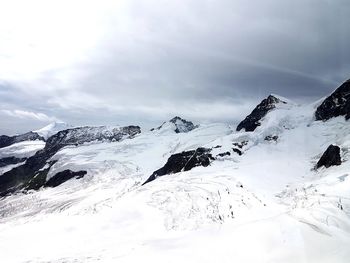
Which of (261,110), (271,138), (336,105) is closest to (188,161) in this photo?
(271,138)

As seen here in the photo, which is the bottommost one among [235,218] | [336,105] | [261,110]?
[235,218]

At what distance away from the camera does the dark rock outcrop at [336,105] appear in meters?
72.7

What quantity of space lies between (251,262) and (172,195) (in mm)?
26041

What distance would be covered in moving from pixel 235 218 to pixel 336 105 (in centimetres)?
6385

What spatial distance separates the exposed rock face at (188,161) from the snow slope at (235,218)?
6.83 feet

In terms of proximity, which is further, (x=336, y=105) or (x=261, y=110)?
(x=261, y=110)

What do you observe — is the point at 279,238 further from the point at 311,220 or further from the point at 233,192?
the point at 233,192

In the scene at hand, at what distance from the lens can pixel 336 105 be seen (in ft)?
249

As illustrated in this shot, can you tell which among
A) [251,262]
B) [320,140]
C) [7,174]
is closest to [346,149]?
[320,140]

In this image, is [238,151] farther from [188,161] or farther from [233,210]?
[233,210]

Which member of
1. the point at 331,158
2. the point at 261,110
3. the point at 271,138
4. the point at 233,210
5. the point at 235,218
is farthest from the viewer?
the point at 261,110

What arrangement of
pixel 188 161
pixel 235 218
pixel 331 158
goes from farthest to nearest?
pixel 188 161 < pixel 331 158 < pixel 235 218

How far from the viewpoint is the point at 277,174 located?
152ft

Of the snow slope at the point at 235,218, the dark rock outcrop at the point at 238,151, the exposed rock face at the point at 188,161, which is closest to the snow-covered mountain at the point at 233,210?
the snow slope at the point at 235,218
